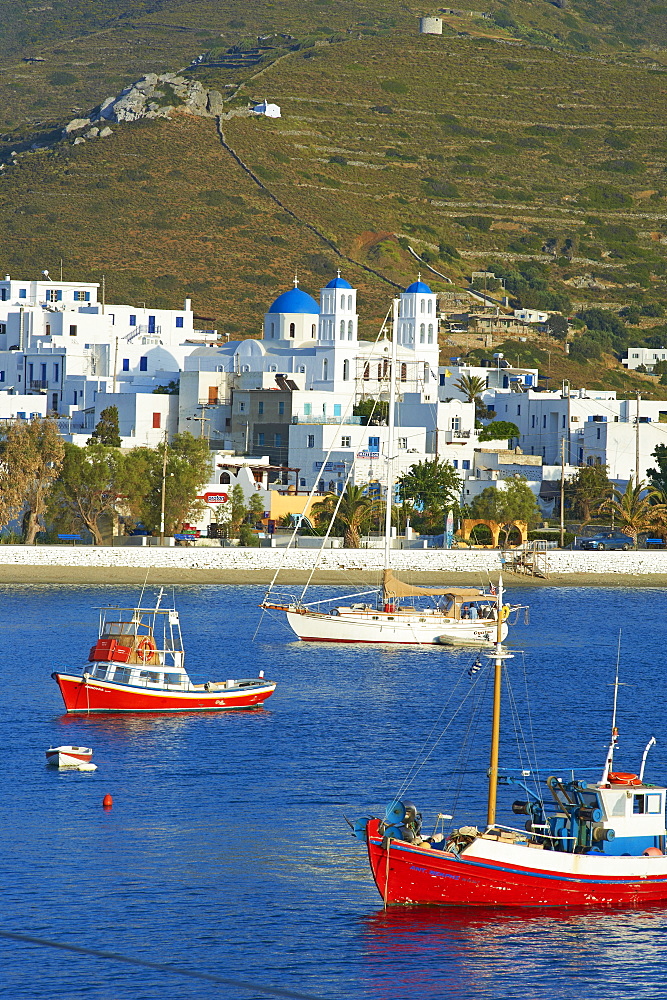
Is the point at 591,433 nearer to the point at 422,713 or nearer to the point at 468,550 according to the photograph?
the point at 468,550

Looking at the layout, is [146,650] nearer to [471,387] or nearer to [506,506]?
[506,506]

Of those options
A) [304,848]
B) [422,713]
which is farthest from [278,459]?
[304,848]

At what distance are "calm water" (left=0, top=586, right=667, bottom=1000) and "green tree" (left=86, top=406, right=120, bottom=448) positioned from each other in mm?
46211

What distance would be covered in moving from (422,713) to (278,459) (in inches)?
2733

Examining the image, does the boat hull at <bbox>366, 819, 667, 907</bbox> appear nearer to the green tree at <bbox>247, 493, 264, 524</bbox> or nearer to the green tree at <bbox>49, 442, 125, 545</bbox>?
the green tree at <bbox>49, 442, 125, 545</bbox>

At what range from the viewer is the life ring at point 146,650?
54031 mm

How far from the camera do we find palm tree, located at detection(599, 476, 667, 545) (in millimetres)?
109688

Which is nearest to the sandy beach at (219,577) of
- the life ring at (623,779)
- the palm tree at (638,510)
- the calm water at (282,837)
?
the palm tree at (638,510)

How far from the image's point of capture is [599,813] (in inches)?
1272

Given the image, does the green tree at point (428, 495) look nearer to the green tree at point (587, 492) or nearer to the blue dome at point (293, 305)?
the green tree at point (587, 492)

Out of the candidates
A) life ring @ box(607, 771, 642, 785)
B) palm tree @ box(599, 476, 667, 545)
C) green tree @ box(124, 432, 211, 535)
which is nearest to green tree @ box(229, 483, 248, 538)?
green tree @ box(124, 432, 211, 535)

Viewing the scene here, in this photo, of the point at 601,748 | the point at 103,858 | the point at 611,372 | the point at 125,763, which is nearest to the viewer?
the point at 103,858

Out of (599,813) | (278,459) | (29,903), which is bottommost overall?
(29,903)

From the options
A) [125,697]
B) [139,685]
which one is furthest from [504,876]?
[125,697]
